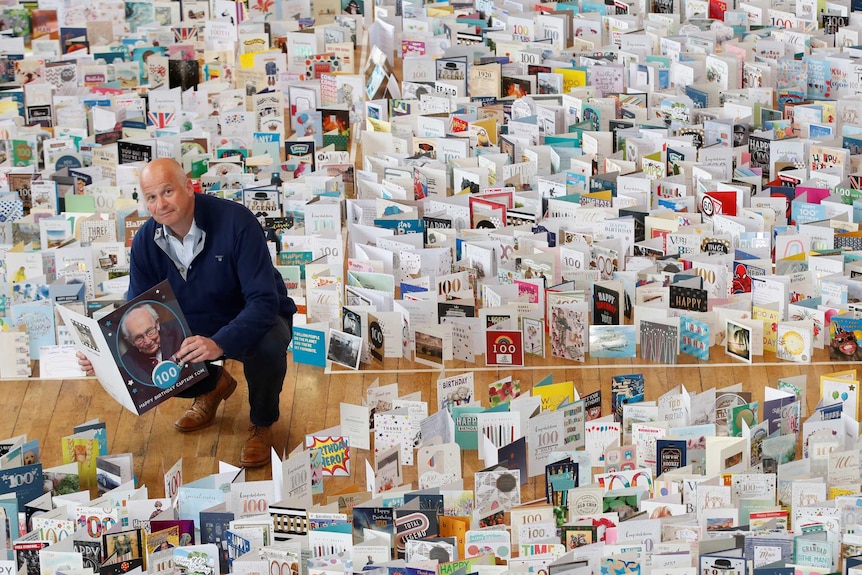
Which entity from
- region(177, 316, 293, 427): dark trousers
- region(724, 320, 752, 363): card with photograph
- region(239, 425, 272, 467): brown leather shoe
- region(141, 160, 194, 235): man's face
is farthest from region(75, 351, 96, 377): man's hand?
region(724, 320, 752, 363): card with photograph

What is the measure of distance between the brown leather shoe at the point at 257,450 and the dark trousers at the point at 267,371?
77mm

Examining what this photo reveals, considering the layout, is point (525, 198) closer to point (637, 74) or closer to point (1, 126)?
point (637, 74)

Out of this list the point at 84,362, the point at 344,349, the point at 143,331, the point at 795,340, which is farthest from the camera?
the point at 344,349

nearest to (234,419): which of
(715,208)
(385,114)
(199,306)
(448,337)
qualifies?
(199,306)

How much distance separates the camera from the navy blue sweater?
6.18 m

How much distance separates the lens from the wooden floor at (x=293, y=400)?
6.41 meters

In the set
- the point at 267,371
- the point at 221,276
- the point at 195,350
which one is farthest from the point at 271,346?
the point at 195,350

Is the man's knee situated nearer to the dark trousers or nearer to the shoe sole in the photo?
the dark trousers

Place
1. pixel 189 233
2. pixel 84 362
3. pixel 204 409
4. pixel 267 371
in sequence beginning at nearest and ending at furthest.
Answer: pixel 84 362 → pixel 189 233 → pixel 267 371 → pixel 204 409

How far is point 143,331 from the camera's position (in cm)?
586

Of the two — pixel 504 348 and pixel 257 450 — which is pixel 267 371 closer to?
pixel 257 450

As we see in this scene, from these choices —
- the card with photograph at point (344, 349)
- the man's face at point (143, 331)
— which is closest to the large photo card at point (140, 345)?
the man's face at point (143, 331)

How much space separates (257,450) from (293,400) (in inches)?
23.9

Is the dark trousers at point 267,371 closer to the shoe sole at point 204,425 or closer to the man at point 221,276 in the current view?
the man at point 221,276
